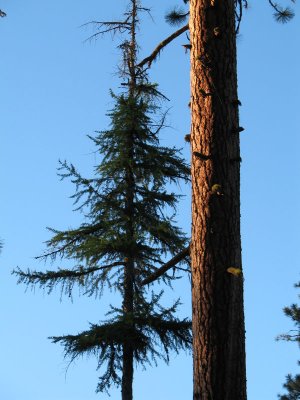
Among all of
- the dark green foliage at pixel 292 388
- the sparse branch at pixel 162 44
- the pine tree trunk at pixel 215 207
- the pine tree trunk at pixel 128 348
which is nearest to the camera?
the pine tree trunk at pixel 215 207

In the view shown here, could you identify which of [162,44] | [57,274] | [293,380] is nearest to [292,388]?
[293,380]

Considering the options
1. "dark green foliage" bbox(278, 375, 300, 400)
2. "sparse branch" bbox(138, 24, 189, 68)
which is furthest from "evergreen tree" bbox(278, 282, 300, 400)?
"sparse branch" bbox(138, 24, 189, 68)

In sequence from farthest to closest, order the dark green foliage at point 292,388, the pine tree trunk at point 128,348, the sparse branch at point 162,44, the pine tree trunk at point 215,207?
the dark green foliage at point 292,388 → the pine tree trunk at point 128,348 → the sparse branch at point 162,44 → the pine tree trunk at point 215,207

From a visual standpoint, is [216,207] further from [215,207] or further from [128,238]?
[128,238]

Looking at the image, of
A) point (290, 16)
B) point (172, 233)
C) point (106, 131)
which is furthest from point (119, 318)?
point (290, 16)

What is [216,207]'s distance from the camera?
559 cm

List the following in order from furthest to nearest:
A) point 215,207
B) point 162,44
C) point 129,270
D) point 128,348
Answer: point 129,270 → point 128,348 → point 162,44 → point 215,207

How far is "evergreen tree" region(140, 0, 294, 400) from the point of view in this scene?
204 inches

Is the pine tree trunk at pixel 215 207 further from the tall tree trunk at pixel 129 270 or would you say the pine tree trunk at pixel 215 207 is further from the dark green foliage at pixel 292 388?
the dark green foliage at pixel 292 388

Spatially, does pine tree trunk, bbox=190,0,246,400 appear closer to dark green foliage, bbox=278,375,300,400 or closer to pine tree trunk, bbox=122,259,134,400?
pine tree trunk, bbox=122,259,134,400

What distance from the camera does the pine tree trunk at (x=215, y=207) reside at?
5.19 metres

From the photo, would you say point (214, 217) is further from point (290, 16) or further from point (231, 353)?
point (290, 16)

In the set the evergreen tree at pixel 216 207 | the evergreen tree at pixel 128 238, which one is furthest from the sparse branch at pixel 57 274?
the evergreen tree at pixel 216 207

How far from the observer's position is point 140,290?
1274 centimetres
